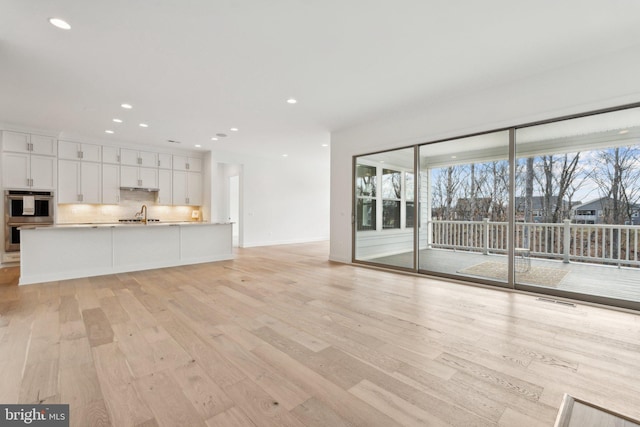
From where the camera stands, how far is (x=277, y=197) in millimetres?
9477

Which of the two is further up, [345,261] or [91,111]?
[91,111]

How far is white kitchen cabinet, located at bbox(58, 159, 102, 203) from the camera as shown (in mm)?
6383

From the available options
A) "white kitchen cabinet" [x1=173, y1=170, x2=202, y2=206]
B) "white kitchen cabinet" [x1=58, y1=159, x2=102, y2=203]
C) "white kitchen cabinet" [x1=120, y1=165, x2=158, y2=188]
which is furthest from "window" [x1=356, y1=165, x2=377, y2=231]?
"white kitchen cabinet" [x1=58, y1=159, x2=102, y2=203]

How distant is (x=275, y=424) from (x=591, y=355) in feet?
8.00

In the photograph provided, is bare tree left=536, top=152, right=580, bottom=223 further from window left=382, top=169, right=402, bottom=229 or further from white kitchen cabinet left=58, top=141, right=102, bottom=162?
white kitchen cabinet left=58, top=141, right=102, bottom=162

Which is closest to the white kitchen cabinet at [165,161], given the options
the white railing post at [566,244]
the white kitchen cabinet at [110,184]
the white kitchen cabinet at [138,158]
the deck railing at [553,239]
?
the white kitchen cabinet at [138,158]

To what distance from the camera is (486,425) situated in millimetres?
1474

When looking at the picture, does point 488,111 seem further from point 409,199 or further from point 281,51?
point 281,51

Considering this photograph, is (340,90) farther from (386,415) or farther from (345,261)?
(386,415)

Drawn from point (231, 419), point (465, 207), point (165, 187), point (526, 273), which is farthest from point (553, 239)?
point (165, 187)

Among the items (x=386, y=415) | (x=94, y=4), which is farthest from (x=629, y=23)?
(x=94, y=4)

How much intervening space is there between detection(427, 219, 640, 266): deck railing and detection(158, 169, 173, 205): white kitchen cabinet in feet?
22.5

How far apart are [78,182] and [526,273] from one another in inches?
366

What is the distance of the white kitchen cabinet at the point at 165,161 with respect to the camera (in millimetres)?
7719
